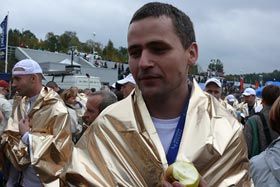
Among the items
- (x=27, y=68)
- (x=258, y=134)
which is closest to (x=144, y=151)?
(x=258, y=134)

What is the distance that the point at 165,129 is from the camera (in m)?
1.96

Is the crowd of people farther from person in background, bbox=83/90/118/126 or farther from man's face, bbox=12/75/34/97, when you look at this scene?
man's face, bbox=12/75/34/97

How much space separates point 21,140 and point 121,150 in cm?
247

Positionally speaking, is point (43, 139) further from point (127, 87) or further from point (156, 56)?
point (156, 56)

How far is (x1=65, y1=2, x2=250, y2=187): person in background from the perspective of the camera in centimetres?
182

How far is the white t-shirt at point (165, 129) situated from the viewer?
1932 millimetres

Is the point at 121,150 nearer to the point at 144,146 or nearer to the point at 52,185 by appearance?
the point at 144,146

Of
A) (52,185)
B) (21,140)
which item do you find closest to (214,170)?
(52,185)

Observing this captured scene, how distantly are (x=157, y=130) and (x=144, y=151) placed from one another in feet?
0.57

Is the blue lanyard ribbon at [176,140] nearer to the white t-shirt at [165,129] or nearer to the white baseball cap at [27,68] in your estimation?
the white t-shirt at [165,129]

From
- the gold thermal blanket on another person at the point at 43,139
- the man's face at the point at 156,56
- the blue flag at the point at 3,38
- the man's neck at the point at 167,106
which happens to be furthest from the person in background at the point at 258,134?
the blue flag at the point at 3,38

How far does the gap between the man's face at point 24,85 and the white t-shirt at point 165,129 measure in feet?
8.83

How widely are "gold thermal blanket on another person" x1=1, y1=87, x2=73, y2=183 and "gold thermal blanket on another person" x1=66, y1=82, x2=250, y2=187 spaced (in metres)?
2.00

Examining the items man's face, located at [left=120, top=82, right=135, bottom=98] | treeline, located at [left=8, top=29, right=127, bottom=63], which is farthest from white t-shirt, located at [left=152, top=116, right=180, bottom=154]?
treeline, located at [left=8, top=29, right=127, bottom=63]
